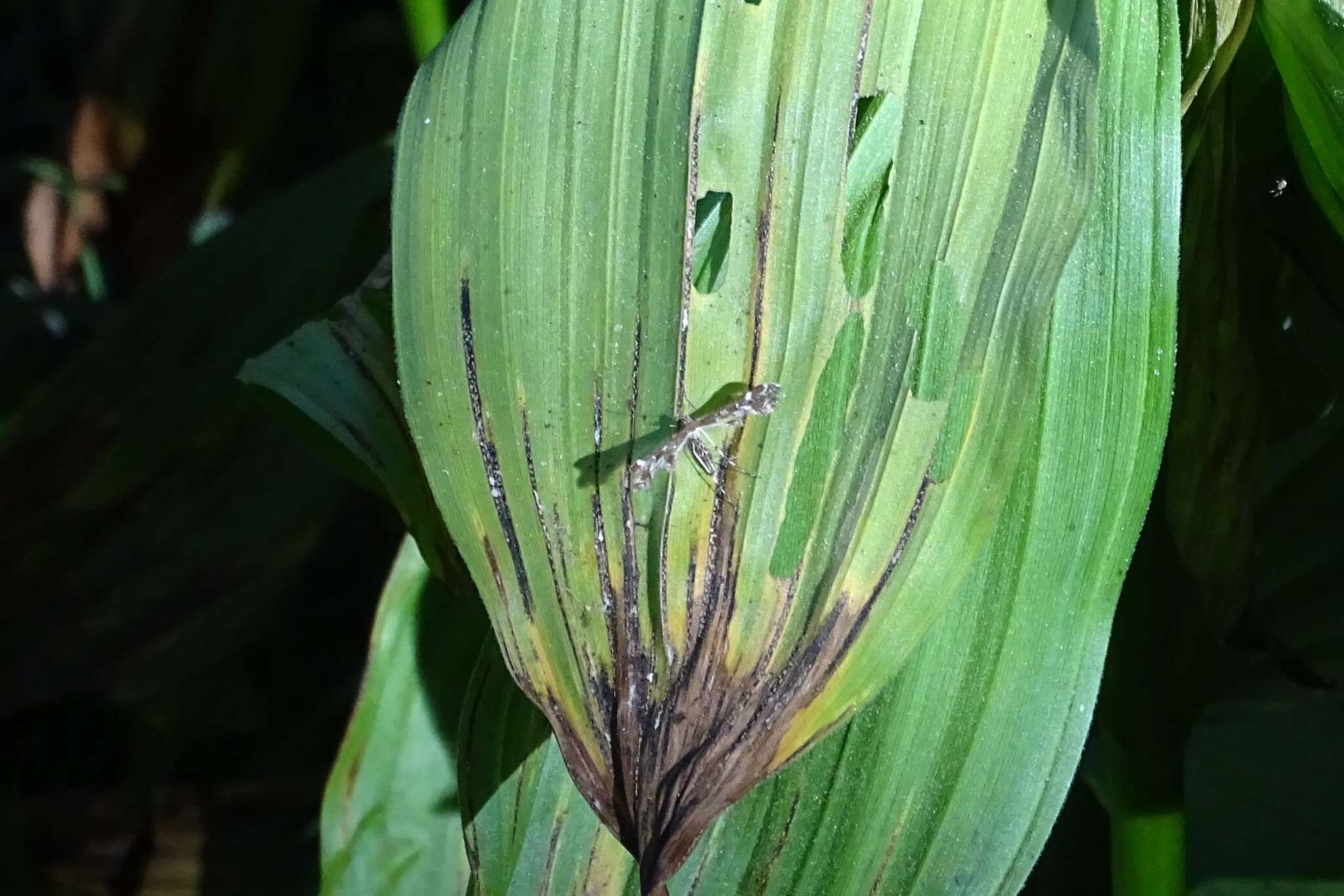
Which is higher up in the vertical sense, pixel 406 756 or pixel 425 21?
pixel 425 21

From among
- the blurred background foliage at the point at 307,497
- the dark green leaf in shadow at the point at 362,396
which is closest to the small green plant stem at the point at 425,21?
the blurred background foliage at the point at 307,497

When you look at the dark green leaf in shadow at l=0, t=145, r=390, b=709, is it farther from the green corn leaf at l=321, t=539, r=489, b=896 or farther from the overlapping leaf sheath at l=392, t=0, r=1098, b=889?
the overlapping leaf sheath at l=392, t=0, r=1098, b=889

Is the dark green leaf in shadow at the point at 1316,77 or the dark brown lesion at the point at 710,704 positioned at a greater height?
the dark green leaf in shadow at the point at 1316,77

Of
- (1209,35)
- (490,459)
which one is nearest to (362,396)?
(490,459)

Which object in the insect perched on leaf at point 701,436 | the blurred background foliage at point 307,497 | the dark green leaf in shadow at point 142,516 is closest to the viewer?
the insect perched on leaf at point 701,436

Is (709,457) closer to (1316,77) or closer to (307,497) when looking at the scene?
(1316,77)

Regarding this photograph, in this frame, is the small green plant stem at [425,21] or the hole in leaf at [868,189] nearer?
the hole in leaf at [868,189]

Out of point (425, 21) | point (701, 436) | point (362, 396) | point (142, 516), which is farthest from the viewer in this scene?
point (142, 516)

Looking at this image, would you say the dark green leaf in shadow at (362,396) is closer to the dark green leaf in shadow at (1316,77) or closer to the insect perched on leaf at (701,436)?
the insect perched on leaf at (701,436)
